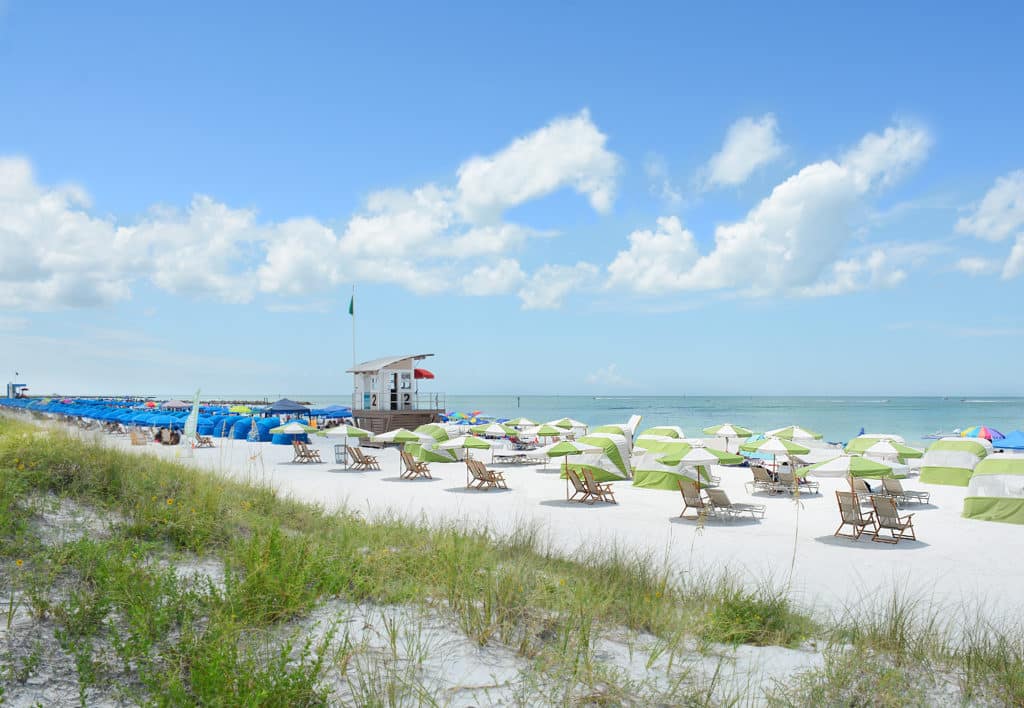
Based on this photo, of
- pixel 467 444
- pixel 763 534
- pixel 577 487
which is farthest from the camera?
pixel 467 444

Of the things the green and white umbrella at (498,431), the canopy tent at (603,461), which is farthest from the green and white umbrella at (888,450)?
the green and white umbrella at (498,431)

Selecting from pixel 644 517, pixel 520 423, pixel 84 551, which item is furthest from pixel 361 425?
pixel 84 551

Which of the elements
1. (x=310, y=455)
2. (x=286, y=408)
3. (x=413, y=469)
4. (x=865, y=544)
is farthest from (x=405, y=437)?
(x=286, y=408)

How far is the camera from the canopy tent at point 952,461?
1722 cm

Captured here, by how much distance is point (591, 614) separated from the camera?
426 cm

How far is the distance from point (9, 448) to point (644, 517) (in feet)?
31.6

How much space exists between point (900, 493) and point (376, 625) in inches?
500

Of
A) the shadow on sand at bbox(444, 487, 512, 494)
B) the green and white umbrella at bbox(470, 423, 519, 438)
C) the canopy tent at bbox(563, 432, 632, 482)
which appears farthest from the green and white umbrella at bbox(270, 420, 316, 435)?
the canopy tent at bbox(563, 432, 632, 482)

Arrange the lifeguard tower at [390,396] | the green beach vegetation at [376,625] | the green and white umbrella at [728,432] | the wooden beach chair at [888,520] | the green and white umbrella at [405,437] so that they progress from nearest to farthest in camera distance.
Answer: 1. the green beach vegetation at [376,625]
2. the wooden beach chair at [888,520]
3. the green and white umbrella at [405,437]
4. the green and white umbrella at [728,432]
5. the lifeguard tower at [390,396]

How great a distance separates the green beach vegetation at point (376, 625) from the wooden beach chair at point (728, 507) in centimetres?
582

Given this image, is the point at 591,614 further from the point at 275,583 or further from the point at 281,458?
the point at 281,458

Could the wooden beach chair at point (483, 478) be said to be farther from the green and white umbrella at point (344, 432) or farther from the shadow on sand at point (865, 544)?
the shadow on sand at point (865, 544)

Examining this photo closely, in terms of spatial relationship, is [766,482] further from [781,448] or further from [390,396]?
[390,396]

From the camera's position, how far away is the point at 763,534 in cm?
1049
